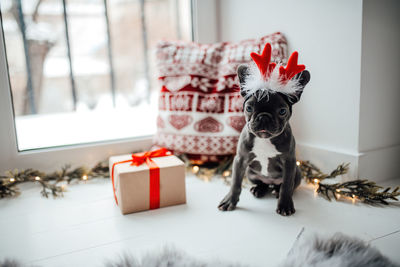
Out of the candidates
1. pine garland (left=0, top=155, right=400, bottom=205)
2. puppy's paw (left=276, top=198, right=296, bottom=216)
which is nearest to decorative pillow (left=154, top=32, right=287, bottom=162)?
pine garland (left=0, top=155, right=400, bottom=205)

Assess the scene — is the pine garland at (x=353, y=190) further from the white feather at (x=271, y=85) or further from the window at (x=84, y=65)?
the window at (x=84, y=65)

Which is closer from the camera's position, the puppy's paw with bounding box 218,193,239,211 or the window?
the puppy's paw with bounding box 218,193,239,211

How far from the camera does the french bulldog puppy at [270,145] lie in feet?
3.08

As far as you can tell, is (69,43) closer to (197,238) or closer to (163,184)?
(163,184)

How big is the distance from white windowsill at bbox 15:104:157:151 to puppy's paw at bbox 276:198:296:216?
896mm

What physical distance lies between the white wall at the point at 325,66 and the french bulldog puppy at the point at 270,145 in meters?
0.27

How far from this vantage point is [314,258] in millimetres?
733

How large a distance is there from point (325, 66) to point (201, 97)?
0.54 meters

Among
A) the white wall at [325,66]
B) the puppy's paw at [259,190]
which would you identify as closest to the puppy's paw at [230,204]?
the puppy's paw at [259,190]

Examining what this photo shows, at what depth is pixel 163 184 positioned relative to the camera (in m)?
1.11

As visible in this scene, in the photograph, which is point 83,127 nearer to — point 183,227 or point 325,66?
point 183,227

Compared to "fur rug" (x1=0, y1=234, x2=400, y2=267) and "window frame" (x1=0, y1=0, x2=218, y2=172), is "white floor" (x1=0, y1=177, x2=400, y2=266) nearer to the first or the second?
"fur rug" (x1=0, y1=234, x2=400, y2=267)

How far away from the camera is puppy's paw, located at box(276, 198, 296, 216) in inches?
40.0

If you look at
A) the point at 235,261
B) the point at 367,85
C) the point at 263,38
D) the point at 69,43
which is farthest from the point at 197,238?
the point at 69,43
